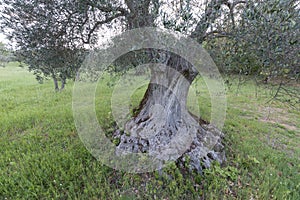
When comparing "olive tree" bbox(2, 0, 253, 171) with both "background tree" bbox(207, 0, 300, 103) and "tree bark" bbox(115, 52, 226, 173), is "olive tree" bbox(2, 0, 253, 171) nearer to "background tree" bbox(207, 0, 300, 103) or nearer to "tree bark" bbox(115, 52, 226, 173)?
"tree bark" bbox(115, 52, 226, 173)

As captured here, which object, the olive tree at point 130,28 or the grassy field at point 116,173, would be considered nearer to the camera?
the olive tree at point 130,28

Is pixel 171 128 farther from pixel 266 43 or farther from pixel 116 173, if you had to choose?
pixel 266 43

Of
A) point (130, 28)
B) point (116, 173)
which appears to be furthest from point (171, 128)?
point (130, 28)

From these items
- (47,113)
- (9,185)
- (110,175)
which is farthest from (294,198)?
(47,113)

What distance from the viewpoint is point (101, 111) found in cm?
603

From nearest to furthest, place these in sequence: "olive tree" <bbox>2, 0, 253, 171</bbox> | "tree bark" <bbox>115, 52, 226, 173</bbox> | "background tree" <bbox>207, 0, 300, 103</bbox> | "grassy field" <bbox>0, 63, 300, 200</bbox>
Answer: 1. "background tree" <bbox>207, 0, 300, 103</bbox>
2. "olive tree" <bbox>2, 0, 253, 171</bbox>
3. "grassy field" <bbox>0, 63, 300, 200</bbox>
4. "tree bark" <bbox>115, 52, 226, 173</bbox>

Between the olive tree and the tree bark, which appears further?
the tree bark

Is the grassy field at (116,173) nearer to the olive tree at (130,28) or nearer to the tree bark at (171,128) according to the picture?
the tree bark at (171,128)

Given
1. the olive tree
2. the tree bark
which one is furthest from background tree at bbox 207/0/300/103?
the tree bark

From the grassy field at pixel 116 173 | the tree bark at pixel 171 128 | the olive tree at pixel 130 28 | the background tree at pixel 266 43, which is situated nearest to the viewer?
the background tree at pixel 266 43

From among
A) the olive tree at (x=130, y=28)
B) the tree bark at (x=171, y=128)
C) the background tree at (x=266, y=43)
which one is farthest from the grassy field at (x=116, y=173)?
the background tree at (x=266, y=43)

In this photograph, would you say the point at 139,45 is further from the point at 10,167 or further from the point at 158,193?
the point at 10,167

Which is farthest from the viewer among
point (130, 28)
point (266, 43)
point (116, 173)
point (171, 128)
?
point (171, 128)

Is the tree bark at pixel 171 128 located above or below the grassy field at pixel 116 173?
above
